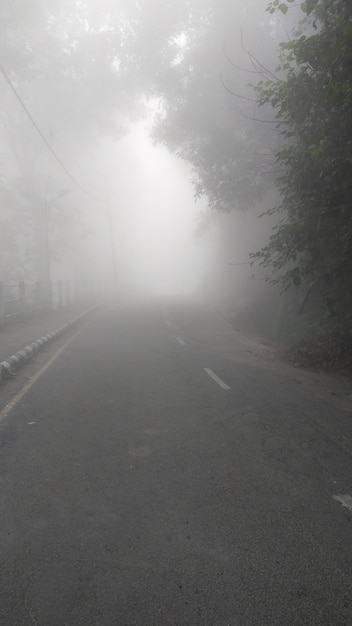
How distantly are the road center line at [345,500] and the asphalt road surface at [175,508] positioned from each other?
0.06ft

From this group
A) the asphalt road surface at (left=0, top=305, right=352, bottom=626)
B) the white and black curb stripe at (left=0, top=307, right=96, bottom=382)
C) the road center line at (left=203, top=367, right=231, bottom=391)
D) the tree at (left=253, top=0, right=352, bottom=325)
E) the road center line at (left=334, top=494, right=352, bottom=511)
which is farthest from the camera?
the white and black curb stripe at (left=0, top=307, right=96, bottom=382)

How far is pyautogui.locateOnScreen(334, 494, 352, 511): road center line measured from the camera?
12.0ft

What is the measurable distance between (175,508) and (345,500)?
4.45 ft

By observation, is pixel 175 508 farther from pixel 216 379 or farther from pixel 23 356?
pixel 23 356

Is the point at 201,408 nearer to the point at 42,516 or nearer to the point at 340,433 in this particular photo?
the point at 340,433

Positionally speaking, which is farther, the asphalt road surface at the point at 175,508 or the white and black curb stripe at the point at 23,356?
the white and black curb stripe at the point at 23,356

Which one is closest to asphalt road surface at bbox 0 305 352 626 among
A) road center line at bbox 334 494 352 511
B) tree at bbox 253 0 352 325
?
road center line at bbox 334 494 352 511

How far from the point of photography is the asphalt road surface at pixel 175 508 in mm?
2572

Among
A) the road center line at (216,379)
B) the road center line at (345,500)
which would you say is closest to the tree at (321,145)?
the road center line at (216,379)

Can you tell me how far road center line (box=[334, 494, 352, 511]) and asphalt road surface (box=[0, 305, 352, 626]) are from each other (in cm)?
2

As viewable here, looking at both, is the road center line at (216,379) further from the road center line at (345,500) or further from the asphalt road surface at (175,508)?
the road center line at (345,500)

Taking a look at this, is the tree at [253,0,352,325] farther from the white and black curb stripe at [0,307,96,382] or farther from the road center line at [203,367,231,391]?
the white and black curb stripe at [0,307,96,382]

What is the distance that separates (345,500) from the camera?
3.74 meters

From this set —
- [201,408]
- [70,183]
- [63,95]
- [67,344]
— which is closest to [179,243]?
[70,183]
